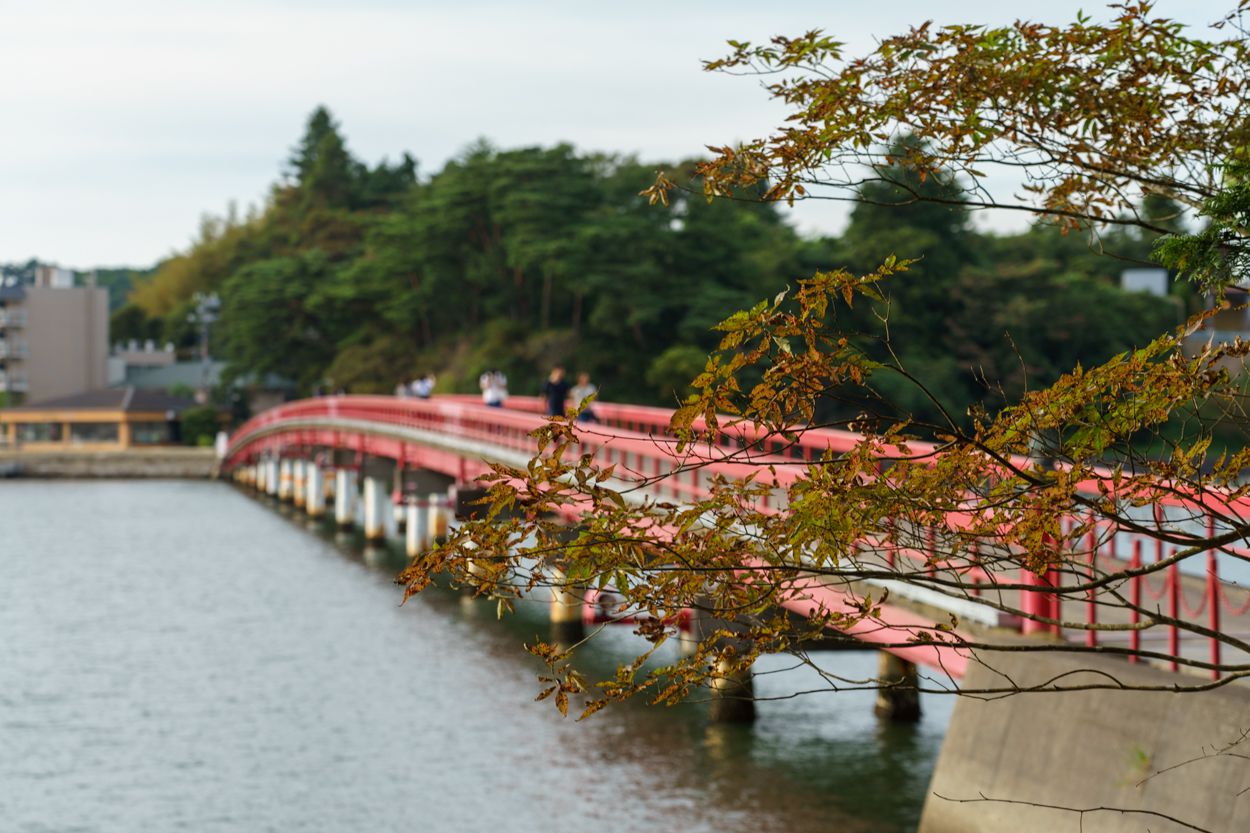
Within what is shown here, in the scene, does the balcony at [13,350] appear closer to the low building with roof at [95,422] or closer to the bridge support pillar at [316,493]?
the low building with roof at [95,422]

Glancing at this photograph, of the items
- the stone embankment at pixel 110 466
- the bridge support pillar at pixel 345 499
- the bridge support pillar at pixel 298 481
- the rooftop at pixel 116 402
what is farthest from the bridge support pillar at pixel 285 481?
the rooftop at pixel 116 402

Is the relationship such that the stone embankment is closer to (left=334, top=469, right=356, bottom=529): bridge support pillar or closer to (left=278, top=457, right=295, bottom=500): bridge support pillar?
(left=278, top=457, right=295, bottom=500): bridge support pillar

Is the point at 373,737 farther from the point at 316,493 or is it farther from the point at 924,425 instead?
the point at 316,493

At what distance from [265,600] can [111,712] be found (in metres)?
12.4

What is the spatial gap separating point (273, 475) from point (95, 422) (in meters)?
26.5

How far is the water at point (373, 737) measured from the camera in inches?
682

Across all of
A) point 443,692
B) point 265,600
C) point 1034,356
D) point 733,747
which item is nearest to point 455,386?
point 1034,356

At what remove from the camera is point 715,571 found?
241 inches

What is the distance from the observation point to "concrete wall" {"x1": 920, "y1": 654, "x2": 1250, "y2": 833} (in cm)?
979

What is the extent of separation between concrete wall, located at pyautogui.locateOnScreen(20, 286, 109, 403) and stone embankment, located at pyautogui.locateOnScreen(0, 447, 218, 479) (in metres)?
19.4

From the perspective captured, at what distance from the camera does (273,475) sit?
69438 millimetres

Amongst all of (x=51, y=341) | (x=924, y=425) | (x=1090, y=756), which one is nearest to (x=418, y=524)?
(x=1090, y=756)

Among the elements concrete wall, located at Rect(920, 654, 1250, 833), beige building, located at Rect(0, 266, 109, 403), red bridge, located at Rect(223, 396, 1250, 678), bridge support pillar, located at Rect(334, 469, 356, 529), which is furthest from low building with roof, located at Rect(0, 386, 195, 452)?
concrete wall, located at Rect(920, 654, 1250, 833)

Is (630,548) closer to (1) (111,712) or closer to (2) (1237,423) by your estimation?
(2) (1237,423)
